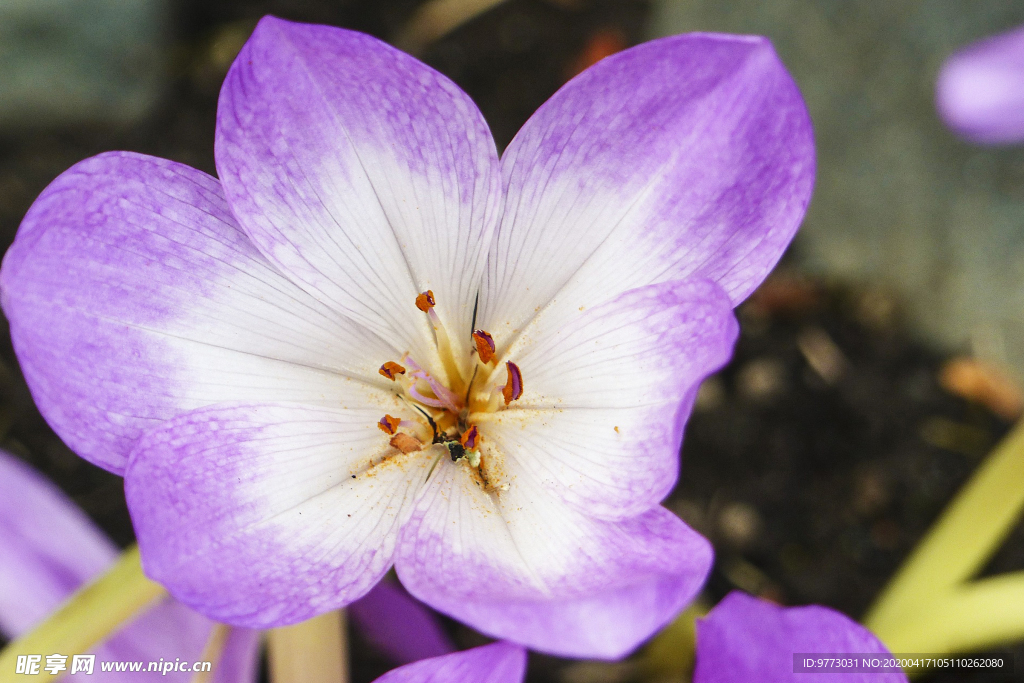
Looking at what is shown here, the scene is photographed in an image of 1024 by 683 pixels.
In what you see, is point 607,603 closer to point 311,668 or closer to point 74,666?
point 311,668

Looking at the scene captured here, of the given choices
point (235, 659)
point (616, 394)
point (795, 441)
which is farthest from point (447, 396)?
point (795, 441)

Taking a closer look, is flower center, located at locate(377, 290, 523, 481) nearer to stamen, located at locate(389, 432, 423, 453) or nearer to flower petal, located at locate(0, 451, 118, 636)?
stamen, located at locate(389, 432, 423, 453)

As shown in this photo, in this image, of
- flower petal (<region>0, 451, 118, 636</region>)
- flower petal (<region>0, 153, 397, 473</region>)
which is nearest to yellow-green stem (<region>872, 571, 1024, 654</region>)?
flower petal (<region>0, 153, 397, 473</region>)

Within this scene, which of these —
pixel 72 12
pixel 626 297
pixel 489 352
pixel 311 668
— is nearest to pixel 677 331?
pixel 626 297

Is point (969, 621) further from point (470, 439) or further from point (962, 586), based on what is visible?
point (470, 439)

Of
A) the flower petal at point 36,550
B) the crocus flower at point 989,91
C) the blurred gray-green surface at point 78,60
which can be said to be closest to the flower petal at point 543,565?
the flower petal at point 36,550

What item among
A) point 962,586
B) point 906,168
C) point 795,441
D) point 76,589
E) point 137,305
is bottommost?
point 795,441

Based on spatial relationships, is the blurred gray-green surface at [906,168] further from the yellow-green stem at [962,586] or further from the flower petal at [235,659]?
the flower petal at [235,659]
